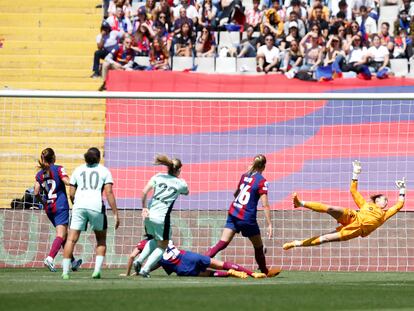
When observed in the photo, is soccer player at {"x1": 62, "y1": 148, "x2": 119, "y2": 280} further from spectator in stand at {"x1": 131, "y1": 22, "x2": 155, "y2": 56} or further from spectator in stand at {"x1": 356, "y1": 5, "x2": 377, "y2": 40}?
spectator in stand at {"x1": 356, "y1": 5, "x2": 377, "y2": 40}

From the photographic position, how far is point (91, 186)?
52.4 ft

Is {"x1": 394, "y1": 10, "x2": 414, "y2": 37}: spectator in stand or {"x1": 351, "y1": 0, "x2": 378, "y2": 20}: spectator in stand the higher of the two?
{"x1": 351, "y1": 0, "x2": 378, "y2": 20}: spectator in stand

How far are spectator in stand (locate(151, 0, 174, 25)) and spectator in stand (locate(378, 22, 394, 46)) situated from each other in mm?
4803

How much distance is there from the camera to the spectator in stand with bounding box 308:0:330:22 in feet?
88.5

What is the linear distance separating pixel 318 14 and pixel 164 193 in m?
11.2

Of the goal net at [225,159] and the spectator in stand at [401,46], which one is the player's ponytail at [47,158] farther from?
the spectator in stand at [401,46]

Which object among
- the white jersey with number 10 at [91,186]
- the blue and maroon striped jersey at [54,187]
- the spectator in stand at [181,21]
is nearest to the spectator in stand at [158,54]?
the spectator in stand at [181,21]

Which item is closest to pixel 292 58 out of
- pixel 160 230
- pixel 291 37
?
pixel 291 37

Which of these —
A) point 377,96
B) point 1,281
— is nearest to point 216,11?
point 377,96

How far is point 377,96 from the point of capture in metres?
20.5

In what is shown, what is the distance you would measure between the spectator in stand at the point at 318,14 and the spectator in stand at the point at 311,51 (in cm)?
81

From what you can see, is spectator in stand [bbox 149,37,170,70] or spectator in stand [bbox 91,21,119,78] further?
spectator in stand [bbox 91,21,119,78]

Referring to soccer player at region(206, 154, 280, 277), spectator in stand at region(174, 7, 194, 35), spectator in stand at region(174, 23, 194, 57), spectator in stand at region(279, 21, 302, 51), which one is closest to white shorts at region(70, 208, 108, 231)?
soccer player at region(206, 154, 280, 277)

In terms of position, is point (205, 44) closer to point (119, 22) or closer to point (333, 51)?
point (119, 22)
